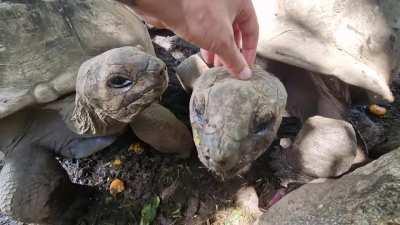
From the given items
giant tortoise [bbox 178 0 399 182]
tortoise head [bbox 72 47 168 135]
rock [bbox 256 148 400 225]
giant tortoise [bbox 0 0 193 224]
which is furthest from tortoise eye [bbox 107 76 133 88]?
rock [bbox 256 148 400 225]

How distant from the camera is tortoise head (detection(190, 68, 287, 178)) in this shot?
1.64 metres

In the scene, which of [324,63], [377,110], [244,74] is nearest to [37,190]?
[244,74]

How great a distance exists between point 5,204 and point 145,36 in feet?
4.38

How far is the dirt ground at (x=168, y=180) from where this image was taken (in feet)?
7.82

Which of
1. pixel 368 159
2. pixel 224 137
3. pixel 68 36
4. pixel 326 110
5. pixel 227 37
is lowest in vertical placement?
pixel 368 159

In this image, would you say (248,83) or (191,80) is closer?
(248,83)

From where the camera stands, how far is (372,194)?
1.83 metres

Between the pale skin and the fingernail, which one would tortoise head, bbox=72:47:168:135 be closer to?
the pale skin

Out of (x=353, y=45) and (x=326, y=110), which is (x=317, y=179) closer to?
(x=326, y=110)

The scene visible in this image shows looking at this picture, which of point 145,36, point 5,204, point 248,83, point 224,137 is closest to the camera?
point 224,137

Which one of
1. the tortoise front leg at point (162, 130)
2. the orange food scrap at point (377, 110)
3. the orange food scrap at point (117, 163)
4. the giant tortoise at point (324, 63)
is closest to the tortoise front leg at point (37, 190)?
the orange food scrap at point (117, 163)

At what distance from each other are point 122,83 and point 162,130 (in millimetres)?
521

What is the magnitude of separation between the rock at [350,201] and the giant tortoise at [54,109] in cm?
73

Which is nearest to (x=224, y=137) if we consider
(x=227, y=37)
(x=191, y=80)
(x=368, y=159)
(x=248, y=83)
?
(x=248, y=83)
